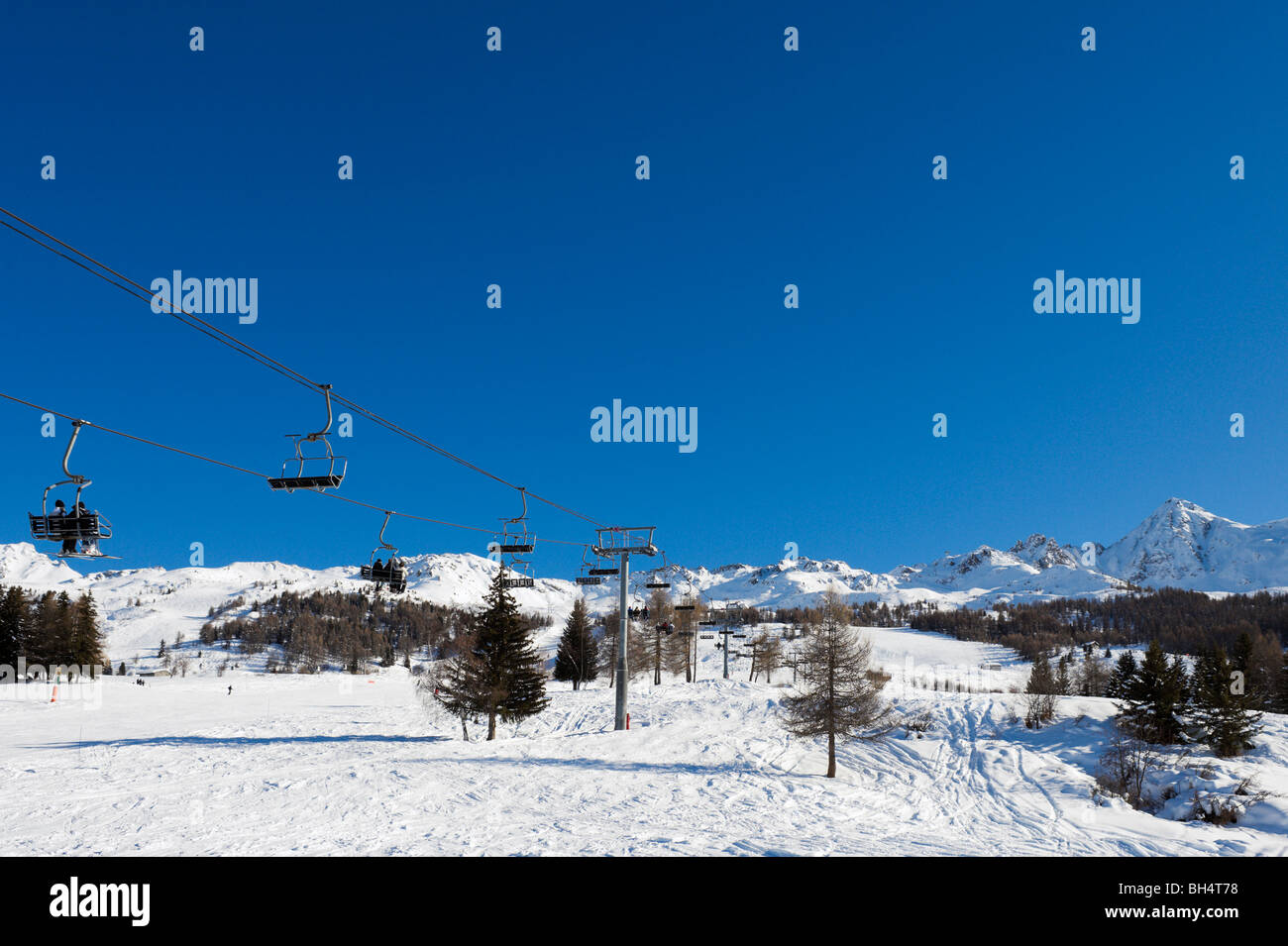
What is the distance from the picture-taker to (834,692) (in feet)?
Answer: 105

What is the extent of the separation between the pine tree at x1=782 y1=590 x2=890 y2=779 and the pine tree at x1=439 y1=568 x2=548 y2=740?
13873mm

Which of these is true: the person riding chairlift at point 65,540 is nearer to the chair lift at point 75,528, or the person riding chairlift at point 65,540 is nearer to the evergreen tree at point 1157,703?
the chair lift at point 75,528

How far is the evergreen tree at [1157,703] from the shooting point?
4662 centimetres

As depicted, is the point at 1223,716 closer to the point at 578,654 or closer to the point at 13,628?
the point at 578,654

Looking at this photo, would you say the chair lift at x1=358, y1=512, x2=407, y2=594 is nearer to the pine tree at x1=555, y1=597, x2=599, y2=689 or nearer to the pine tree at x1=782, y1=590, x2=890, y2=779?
the pine tree at x1=782, y1=590, x2=890, y2=779

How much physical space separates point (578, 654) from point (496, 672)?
3561cm

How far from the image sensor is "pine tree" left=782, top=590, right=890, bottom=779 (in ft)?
103

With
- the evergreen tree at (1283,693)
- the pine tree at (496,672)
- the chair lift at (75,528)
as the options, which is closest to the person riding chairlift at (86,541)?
the chair lift at (75,528)

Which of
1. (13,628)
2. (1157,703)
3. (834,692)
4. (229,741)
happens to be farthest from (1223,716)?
(13,628)

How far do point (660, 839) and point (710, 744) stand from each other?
20205 millimetres
